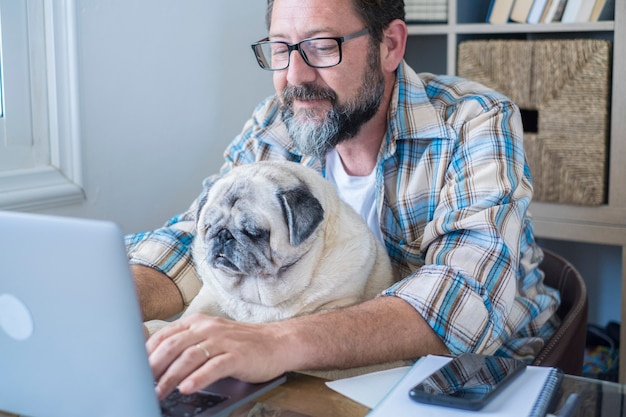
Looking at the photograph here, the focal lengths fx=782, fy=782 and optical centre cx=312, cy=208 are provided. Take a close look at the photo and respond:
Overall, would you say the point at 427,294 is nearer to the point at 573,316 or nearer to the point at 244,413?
the point at 573,316

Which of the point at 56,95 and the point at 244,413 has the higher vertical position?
the point at 56,95

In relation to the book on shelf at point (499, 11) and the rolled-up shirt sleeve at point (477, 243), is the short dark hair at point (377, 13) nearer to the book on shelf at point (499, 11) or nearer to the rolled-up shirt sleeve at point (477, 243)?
the rolled-up shirt sleeve at point (477, 243)

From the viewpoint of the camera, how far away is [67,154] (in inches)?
72.7

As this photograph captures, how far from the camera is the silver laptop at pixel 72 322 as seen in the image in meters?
0.73

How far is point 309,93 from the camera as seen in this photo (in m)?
1.49

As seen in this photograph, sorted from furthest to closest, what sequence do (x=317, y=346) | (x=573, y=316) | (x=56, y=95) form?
(x=56, y=95) → (x=573, y=316) → (x=317, y=346)

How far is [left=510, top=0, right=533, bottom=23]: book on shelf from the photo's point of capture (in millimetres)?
2248

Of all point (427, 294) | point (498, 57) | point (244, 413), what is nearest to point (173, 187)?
point (498, 57)

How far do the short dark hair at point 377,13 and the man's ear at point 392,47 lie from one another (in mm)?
14

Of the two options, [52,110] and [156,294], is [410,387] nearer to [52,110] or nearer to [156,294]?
[156,294]

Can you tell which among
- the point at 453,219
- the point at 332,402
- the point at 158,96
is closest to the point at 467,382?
the point at 332,402

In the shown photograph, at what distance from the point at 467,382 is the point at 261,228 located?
41 centimetres

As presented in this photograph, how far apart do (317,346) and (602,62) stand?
1.47m

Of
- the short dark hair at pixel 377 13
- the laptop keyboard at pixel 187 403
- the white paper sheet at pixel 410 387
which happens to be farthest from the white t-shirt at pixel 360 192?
the laptop keyboard at pixel 187 403
